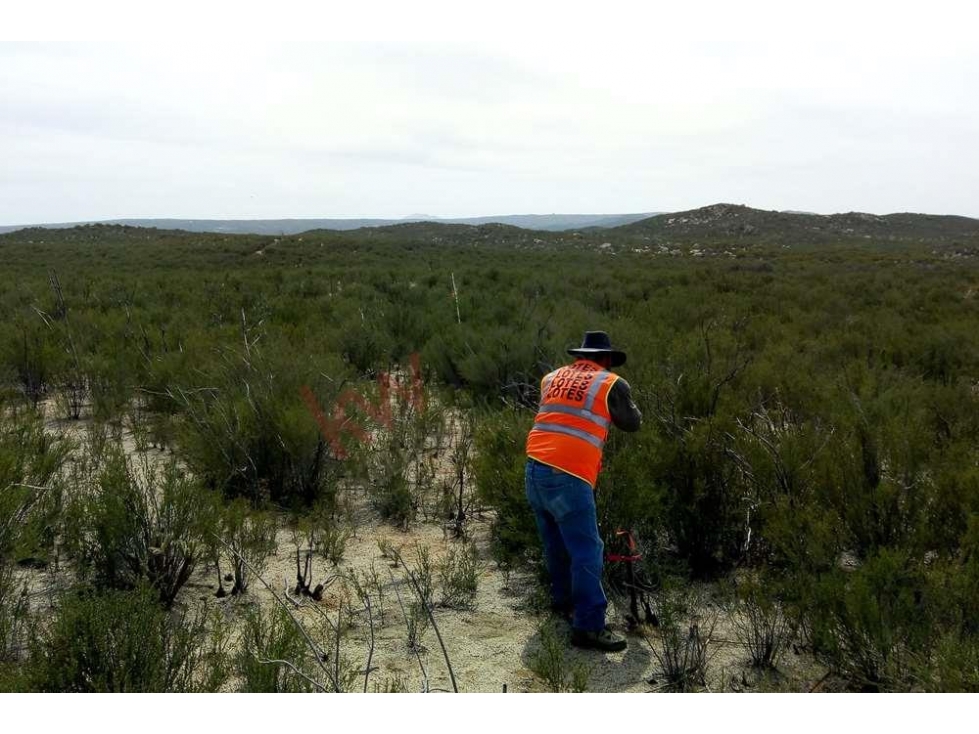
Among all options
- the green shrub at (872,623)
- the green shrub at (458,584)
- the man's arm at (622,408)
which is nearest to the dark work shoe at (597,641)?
the green shrub at (458,584)

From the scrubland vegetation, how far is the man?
32 centimetres

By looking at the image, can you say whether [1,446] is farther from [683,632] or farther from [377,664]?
[683,632]

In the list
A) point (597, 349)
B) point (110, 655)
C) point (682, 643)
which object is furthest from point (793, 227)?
point (110, 655)

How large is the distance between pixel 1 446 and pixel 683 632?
15.6ft

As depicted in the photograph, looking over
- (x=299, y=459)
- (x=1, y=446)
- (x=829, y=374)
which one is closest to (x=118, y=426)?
(x=1, y=446)

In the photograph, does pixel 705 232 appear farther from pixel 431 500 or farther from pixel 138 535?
pixel 138 535

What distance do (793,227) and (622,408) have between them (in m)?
76.3

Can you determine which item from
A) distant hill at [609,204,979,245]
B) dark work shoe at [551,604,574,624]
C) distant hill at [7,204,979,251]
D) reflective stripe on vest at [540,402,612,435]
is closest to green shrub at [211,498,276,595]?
dark work shoe at [551,604,574,624]

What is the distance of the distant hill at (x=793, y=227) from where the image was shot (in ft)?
215

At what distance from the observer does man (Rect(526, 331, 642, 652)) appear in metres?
3.50

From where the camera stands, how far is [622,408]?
3.62 meters

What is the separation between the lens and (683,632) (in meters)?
3.69

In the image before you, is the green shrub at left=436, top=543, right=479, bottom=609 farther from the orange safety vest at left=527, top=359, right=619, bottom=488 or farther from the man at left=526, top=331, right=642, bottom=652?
the orange safety vest at left=527, top=359, right=619, bottom=488

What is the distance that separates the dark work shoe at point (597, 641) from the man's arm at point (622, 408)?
108 cm
